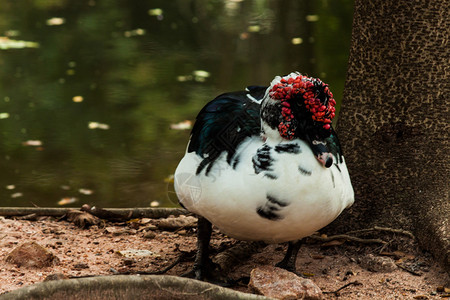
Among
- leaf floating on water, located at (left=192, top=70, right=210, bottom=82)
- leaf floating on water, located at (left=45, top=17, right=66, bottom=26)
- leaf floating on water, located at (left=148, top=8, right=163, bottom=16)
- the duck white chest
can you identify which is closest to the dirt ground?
the duck white chest

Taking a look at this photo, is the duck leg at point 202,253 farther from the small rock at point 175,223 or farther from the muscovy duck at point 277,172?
the small rock at point 175,223

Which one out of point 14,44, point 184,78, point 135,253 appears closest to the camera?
point 135,253

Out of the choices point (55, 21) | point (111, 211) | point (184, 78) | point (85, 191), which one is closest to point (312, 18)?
point (184, 78)

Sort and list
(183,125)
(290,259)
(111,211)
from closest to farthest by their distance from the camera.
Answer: (290,259) < (111,211) < (183,125)

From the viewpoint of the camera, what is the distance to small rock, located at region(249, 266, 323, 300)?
302cm

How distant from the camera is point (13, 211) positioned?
172 inches

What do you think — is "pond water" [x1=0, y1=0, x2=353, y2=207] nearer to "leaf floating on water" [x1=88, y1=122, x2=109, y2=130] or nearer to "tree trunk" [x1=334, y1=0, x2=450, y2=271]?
"leaf floating on water" [x1=88, y1=122, x2=109, y2=130]

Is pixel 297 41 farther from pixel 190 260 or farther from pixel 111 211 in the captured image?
pixel 190 260

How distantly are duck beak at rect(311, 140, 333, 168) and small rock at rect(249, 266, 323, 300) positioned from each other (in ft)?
1.79

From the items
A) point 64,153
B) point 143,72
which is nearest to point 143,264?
point 64,153

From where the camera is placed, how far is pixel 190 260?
3.72 m

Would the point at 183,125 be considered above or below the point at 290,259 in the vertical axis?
below

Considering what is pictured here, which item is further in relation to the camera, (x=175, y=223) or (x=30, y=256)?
(x=175, y=223)

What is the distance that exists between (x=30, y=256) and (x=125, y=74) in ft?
15.2
